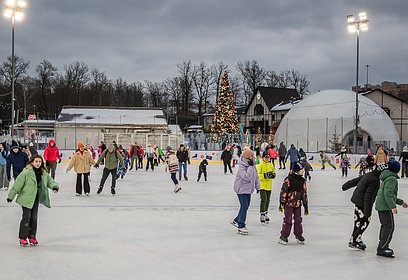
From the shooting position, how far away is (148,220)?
28.4 ft

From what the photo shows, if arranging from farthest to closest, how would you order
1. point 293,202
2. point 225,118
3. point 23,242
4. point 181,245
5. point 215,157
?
point 225,118
point 215,157
point 293,202
point 181,245
point 23,242

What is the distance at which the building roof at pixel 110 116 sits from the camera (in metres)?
40.5

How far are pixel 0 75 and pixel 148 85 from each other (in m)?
23.6

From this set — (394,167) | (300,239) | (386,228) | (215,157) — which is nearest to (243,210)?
(300,239)

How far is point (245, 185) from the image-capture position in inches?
296

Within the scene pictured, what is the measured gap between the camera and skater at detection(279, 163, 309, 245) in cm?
678

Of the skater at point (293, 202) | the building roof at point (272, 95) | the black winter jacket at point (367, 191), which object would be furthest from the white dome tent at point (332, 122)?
the black winter jacket at point (367, 191)

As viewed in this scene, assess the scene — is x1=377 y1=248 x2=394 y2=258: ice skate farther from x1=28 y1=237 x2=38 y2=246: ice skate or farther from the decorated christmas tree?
the decorated christmas tree

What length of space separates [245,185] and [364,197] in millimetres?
1909

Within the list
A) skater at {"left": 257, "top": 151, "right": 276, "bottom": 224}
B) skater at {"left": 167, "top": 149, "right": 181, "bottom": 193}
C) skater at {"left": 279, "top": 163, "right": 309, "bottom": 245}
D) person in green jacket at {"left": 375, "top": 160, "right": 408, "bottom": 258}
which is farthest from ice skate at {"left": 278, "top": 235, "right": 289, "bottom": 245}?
skater at {"left": 167, "top": 149, "right": 181, "bottom": 193}

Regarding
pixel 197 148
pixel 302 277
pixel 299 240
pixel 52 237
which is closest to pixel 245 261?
pixel 302 277

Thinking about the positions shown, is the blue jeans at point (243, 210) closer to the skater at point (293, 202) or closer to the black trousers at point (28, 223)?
the skater at point (293, 202)

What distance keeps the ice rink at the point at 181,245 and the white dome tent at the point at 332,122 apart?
2694 centimetres

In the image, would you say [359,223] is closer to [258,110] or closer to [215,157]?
[215,157]
